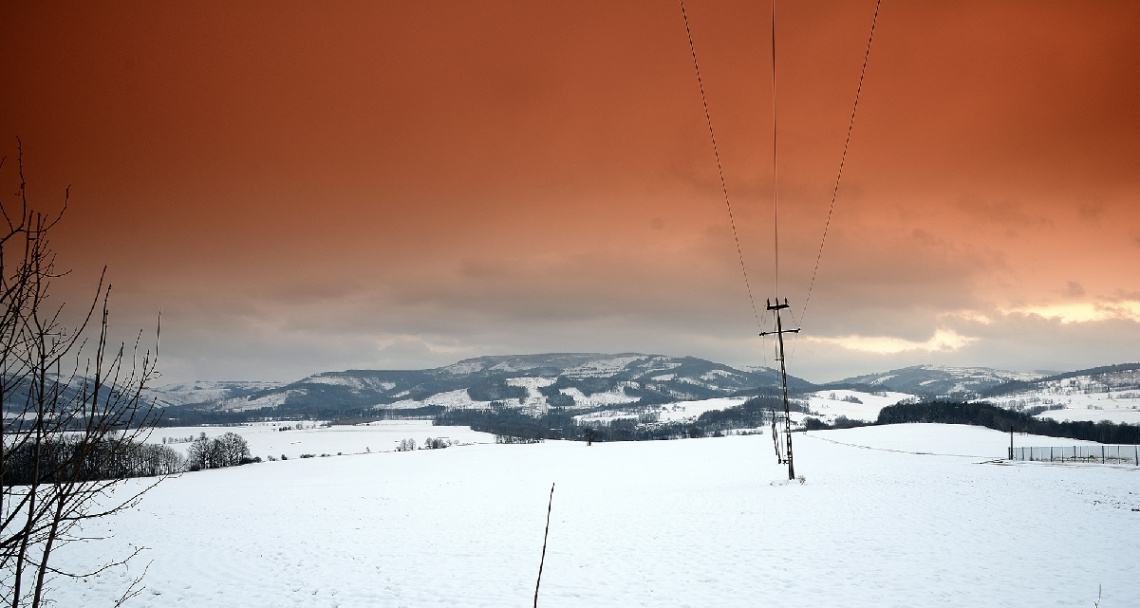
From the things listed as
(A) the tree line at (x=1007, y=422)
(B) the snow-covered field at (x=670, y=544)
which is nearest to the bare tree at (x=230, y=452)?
(B) the snow-covered field at (x=670, y=544)

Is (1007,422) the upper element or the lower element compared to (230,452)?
upper

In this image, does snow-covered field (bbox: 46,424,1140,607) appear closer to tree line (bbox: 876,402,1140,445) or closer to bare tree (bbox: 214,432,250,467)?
bare tree (bbox: 214,432,250,467)

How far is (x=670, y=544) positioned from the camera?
22.4m

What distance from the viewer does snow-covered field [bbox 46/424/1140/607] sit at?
53.0 ft

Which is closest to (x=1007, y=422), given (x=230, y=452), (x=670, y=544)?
(x=670, y=544)

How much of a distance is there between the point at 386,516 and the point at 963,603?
29056 millimetres

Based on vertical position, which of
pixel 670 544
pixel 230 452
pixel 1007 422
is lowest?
pixel 230 452

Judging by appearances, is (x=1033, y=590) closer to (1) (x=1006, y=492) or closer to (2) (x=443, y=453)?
(1) (x=1006, y=492)

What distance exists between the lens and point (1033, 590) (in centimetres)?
1460

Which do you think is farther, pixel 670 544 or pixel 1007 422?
pixel 1007 422

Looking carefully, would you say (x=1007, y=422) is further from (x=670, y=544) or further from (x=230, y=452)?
(x=230, y=452)

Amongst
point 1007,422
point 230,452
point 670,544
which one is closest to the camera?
point 670,544

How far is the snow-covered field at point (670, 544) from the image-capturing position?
16.1 metres

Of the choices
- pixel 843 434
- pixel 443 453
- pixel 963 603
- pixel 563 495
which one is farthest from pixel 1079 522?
pixel 843 434
